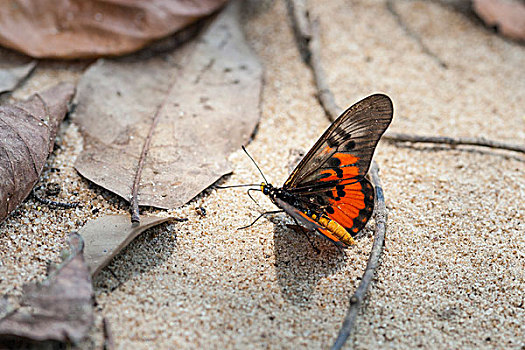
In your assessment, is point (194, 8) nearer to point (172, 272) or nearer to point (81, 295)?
point (172, 272)

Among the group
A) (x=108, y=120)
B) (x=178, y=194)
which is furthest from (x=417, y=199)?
(x=108, y=120)

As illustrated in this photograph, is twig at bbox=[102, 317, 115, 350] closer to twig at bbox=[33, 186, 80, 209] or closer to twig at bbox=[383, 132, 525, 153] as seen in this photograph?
twig at bbox=[33, 186, 80, 209]

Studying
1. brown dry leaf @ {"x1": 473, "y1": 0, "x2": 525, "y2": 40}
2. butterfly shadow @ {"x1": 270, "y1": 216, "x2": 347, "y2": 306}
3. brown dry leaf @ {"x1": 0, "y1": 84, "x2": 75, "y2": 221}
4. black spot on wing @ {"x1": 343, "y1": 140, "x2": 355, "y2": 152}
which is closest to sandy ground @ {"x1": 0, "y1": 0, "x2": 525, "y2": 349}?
butterfly shadow @ {"x1": 270, "y1": 216, "x2": 347, "y2": 306}

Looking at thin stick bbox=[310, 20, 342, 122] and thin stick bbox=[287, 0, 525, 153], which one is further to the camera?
thin stick bbox=[310, 20, 342, 122]

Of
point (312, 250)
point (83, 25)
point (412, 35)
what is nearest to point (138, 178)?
point (312, 250)

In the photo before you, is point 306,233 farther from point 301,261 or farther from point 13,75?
point 13,75

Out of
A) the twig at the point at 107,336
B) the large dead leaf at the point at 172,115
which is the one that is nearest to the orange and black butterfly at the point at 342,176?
→ the large dead leaf at the point at 172,115
